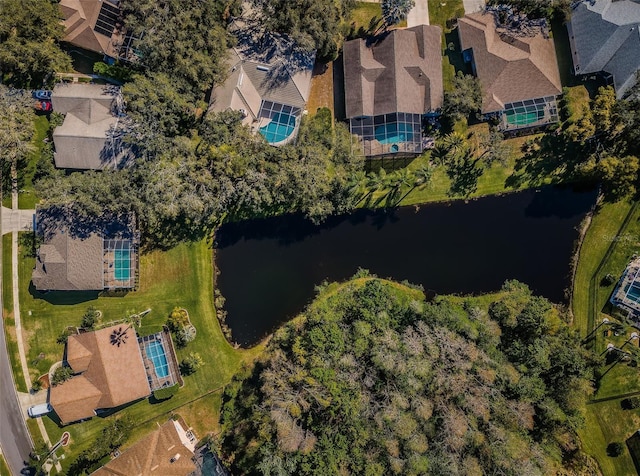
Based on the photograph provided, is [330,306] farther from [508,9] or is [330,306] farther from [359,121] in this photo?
[508,9]

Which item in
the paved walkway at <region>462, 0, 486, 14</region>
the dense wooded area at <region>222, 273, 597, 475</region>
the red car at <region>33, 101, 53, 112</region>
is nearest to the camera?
the dense wooded area at <region>222, 273, 597, 475</region>

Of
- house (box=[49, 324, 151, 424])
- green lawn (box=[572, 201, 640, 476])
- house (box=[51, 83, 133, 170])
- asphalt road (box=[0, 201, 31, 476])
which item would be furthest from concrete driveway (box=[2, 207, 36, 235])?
green lawn (box=[572, 201, 640, 476])

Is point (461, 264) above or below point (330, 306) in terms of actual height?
above

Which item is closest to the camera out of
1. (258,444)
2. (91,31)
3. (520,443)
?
(520,443)

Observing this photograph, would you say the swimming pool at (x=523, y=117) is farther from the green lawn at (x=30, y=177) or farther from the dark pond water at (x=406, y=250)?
the green lawn at (x=30, y=177)

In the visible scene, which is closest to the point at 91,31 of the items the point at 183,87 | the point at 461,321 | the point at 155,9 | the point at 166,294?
the point at 155,9

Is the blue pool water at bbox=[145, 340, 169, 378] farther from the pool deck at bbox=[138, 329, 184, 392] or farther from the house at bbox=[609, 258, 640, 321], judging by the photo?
the house at bbox=[609, 258, 640, 321]
